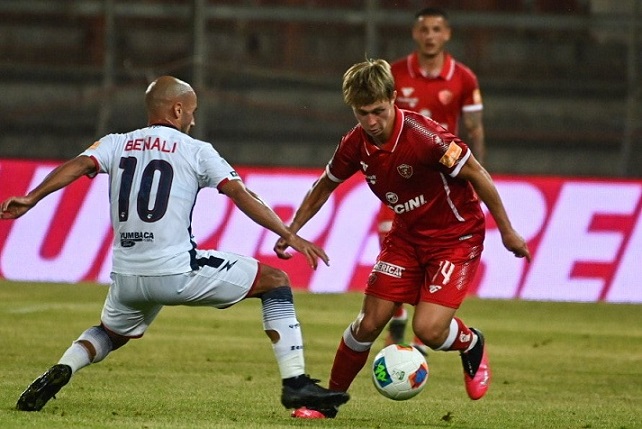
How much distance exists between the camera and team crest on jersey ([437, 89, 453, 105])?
10.3m

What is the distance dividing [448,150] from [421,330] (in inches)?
37.2

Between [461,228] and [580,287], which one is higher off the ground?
[461,228]

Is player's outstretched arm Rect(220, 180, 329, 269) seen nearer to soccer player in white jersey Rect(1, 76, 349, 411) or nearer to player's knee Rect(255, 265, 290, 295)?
soccer player in white jersey Rect(1, 76, 349, 411)

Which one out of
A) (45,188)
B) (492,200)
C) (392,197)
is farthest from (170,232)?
(492,200)

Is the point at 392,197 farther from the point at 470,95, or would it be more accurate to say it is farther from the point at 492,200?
the point at 470,95

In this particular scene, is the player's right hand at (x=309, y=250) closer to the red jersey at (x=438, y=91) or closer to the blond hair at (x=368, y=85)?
the blond hair at (x=368, y=85)

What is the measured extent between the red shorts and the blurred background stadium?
367 inches

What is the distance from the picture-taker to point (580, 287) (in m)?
13.9

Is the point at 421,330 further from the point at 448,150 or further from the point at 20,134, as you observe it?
the point at 20,134

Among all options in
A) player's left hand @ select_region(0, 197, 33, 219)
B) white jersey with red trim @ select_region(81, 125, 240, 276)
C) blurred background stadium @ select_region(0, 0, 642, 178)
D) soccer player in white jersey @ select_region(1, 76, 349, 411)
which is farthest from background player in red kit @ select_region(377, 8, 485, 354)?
blurred background stadium @ select_region(0, 0, 642, 178)

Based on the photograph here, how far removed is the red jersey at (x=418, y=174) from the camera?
7043 mm

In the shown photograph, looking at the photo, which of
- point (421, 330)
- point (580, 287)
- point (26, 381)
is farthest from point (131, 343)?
point (580, 287)

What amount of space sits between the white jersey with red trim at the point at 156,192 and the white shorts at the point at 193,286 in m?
0.05

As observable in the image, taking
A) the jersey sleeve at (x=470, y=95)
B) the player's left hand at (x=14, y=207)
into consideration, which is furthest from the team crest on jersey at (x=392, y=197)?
the jersey sleeve at (x=470, y=95)
